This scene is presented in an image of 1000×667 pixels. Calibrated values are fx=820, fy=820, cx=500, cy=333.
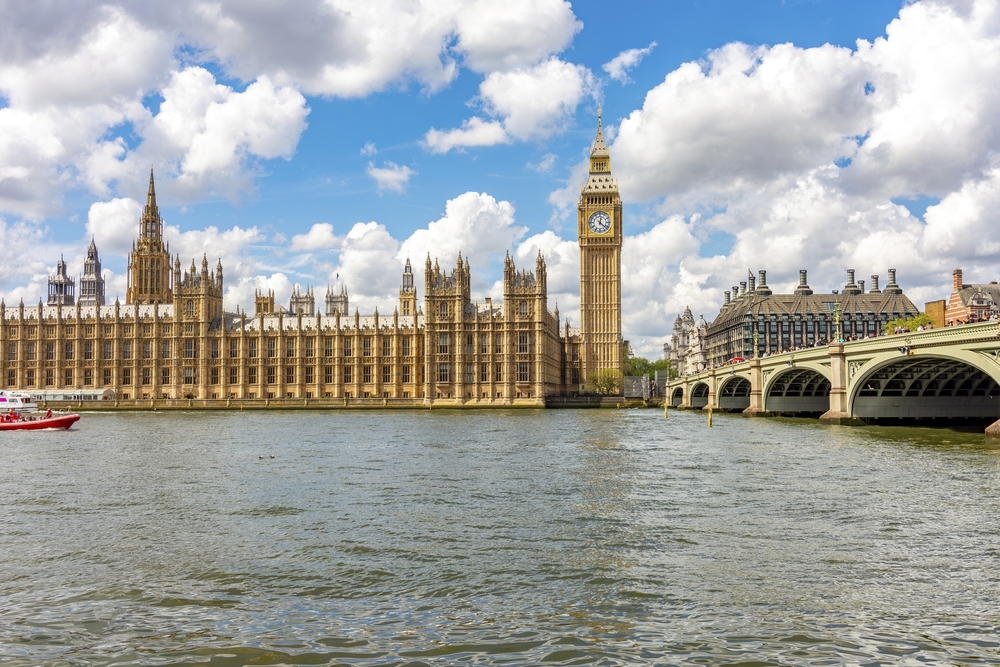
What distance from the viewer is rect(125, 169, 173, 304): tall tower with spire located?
14862 centimetres

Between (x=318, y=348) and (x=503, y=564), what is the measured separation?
372 feet

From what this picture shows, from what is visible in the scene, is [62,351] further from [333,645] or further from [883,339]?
[333,645]

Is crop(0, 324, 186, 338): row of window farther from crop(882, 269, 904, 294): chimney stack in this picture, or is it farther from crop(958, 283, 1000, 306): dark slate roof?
crop(882, 269, 904, 294): chimney stack

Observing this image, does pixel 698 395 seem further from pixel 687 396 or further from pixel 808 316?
pixel 808 316

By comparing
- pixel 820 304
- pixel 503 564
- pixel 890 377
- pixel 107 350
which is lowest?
pixel 503 564

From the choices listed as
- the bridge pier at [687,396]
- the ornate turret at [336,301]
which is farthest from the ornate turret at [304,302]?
the bridge pier at [687,396]

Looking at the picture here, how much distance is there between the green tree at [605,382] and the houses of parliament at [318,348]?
2.24 m

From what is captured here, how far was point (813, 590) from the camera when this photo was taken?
48.6ft

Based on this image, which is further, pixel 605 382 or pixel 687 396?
pixel 605 382

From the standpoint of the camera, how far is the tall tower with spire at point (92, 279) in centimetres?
17562

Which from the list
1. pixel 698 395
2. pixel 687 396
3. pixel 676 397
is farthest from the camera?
pixel 676 397

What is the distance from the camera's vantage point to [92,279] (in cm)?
17612

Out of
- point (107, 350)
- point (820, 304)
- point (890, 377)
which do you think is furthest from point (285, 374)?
point (820, 304)

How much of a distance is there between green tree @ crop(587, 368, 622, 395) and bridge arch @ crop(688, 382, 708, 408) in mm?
13447
